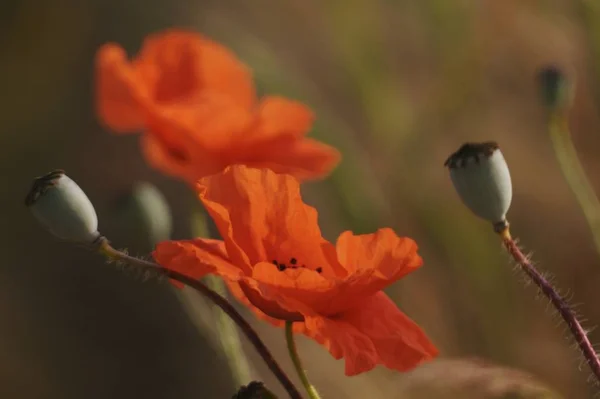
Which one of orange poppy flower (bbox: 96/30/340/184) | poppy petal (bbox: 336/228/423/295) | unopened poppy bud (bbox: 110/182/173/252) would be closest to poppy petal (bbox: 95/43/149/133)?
orange poppy flower (bbox: 96/30/340/184)

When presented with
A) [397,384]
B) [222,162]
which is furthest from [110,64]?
[397,384]

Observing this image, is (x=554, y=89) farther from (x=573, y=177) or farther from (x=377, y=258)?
(x=377, y=258)

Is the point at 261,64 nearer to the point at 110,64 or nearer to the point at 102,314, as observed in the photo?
the point at 110,64

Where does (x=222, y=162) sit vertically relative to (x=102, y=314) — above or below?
below

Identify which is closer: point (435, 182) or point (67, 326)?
point (435, 182)

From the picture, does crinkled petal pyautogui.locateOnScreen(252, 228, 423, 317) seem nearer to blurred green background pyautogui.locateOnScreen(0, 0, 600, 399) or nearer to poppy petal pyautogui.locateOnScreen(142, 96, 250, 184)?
blurred green background pyautogui.locateOnScreen(0, 0, 600, 399)

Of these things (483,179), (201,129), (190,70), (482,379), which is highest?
(190,70)

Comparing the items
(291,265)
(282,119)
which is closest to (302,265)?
(291,265)
